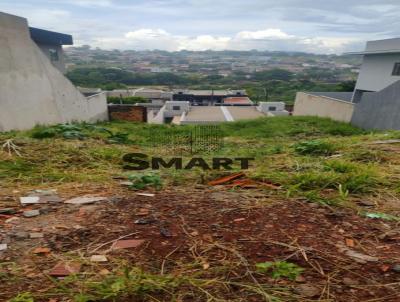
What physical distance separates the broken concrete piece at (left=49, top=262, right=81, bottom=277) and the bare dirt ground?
3 cm

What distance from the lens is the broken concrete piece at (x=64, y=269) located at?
153 centimetres

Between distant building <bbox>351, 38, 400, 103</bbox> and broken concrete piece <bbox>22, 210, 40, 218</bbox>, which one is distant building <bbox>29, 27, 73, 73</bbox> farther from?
broken concrete piece <bbox>22, 210, 40, 218</bbox>

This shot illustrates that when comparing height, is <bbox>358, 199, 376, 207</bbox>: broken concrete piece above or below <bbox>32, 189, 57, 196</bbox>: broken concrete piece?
above

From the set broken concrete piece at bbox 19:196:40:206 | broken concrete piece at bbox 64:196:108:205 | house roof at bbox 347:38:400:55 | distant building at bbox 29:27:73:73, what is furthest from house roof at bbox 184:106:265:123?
broken concrete piece at bbox 19:196:40:206

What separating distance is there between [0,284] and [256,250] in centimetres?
133

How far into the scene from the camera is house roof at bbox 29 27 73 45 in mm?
20919

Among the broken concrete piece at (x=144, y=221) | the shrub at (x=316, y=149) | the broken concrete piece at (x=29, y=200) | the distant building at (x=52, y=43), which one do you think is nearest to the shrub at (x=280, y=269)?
the broken concrete piece at (x=144, y=221)

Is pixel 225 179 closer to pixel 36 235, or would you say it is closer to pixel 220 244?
pixel 220 244

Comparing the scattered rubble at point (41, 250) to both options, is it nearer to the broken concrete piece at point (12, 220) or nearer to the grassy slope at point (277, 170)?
the broken concrete piece at point (12, 220)

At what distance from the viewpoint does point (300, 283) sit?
4.82 feet

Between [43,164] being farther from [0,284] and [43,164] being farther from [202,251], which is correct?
[202,251]

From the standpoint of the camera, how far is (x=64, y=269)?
1563 mm

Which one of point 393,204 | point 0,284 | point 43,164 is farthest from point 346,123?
point 0,284

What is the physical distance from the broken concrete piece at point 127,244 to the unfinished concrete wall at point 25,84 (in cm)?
666
